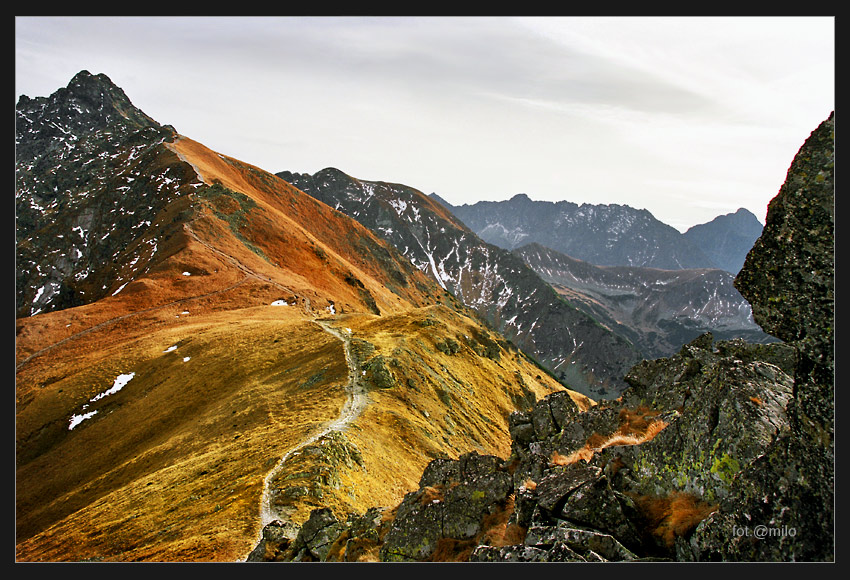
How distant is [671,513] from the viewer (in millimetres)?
11562

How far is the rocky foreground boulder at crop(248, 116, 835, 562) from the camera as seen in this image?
9570 millimetres

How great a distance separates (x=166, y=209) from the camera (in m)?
127

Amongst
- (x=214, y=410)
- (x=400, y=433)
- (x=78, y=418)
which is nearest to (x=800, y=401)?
(x=400, y=433)

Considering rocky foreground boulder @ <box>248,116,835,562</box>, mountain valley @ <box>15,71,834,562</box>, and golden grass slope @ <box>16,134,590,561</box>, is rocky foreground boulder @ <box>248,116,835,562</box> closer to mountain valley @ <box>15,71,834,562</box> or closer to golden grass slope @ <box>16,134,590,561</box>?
mountain valley @ <box>15,71,834,562</box>

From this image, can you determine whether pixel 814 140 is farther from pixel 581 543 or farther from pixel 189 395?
pixel 189 395

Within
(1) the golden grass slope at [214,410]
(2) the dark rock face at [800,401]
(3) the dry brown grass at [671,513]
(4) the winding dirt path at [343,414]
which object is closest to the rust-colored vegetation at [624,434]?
(3) the dry brown grass at [671,513]

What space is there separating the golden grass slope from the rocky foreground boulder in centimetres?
985

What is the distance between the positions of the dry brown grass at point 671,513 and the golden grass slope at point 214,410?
55.0ft

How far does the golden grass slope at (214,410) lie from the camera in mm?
25250

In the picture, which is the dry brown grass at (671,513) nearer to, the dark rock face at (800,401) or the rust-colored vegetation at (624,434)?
the dark rock face at (800,401)

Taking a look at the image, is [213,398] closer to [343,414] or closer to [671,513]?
[343,414]

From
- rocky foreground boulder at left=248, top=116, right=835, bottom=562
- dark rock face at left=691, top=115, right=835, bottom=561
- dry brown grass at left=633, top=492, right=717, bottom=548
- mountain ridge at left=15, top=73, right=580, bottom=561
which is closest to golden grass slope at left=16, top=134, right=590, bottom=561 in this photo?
mountain ridge at left=15, top=73, right=580, bottom=561

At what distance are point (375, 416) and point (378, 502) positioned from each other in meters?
10.4

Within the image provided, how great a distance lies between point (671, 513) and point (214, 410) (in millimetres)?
39264
